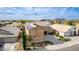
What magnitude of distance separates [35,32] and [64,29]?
0.88 ft

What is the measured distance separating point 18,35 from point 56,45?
0.36m

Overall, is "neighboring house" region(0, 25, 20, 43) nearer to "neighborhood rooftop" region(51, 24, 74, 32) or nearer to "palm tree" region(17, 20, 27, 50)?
"palm tree" region(17, 20, 27, 50)

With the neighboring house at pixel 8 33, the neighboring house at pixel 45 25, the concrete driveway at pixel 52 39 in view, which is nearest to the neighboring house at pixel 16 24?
the neighboring house at pixel 8 33

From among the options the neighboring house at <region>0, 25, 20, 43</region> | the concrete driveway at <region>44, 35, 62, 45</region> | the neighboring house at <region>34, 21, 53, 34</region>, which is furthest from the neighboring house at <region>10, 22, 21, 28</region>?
the concrete driveway at <region>44, 35, 62, 45</region>

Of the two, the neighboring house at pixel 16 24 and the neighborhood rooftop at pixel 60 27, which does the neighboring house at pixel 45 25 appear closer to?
the neighborhood rooftop at pixel 60 27

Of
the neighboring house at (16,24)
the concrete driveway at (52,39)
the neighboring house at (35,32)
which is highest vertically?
the neighboring house at (16,24)

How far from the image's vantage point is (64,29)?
7.52 feet

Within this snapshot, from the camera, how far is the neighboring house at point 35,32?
7.50ft

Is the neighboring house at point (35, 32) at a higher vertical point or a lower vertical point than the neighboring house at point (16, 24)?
lower

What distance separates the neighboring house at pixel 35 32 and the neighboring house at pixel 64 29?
0.12 meters

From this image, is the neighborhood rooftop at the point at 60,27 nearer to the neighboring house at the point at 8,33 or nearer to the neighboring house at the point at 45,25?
the neighboring house at the point at 45,25

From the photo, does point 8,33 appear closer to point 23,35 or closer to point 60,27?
point 23,35

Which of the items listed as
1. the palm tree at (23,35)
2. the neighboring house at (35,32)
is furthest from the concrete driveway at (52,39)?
the palm tree at (23,35)
